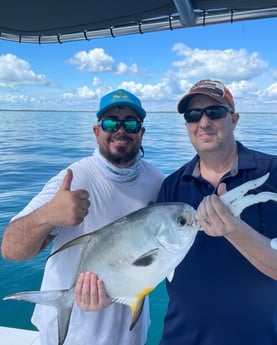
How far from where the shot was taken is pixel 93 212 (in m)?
1.71

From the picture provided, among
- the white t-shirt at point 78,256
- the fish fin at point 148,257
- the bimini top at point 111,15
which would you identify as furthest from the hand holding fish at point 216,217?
the bimini top at point 111,15

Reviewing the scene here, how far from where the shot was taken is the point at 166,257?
4.21 ft

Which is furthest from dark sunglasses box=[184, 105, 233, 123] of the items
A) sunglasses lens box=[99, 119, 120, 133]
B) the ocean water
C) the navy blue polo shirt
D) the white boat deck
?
the ocean water

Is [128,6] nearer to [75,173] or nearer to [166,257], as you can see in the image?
[75,173]

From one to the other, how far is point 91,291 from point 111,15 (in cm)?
168

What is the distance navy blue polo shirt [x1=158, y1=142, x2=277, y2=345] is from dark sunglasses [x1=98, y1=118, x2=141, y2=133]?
494 mm

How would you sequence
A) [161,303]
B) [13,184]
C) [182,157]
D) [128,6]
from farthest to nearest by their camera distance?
[182,157] < [13,184] < [161,303] < [128,6]

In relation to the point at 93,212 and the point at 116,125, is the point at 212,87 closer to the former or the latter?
the point at 116,125

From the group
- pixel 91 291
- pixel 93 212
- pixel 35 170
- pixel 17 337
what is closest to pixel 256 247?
pixel 91 291

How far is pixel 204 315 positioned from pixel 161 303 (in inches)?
107

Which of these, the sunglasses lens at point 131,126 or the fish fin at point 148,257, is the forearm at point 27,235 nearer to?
the fish fin at point 148,257

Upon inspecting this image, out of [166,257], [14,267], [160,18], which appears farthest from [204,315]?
[14,267]

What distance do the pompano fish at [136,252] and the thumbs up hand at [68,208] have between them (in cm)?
9

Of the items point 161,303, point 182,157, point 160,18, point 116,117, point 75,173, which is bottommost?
point 161,303
